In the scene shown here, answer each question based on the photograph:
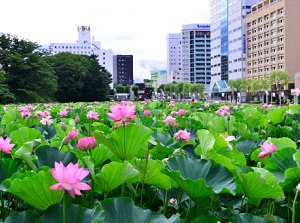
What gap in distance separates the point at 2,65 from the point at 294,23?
129ft

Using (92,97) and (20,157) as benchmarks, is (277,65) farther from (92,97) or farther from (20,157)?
(20,157)

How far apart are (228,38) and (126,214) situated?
7702cm

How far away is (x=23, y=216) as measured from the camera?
→ 3.18ft

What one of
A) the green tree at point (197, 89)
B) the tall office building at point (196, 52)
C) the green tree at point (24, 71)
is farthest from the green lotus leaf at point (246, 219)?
the tall office building at point (196, 52)

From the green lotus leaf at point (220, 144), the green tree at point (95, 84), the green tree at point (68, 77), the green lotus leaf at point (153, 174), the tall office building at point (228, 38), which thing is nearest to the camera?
the green lotus leaf at point (153, 174)

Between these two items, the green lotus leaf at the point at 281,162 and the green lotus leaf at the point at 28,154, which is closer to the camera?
the green lotus leaf at the point at 28,154

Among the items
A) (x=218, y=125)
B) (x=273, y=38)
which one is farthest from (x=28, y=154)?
(x=273, y=38)

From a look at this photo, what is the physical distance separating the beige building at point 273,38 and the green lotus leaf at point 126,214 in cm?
5767

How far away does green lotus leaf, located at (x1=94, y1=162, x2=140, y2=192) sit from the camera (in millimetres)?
1106

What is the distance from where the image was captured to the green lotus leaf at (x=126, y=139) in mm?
1312

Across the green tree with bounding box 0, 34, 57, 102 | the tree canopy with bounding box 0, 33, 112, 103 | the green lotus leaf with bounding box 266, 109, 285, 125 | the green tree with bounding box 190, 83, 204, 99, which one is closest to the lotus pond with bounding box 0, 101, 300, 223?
the green lotus leaf with bounding box 266, 109, 285, 125

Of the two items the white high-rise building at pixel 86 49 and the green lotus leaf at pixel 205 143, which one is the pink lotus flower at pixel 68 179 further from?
the white high-rise building at pixel 86 49

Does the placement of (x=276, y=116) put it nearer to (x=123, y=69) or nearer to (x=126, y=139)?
(x=126, y=139)

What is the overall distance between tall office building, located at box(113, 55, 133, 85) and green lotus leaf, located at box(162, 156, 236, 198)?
14589 centimetres
